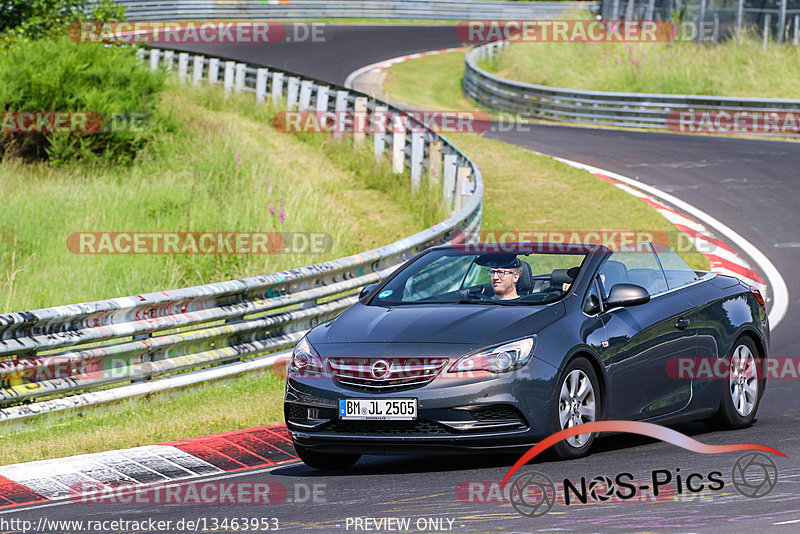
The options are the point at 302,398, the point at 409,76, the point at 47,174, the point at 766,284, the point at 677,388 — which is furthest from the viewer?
the point at 409,76

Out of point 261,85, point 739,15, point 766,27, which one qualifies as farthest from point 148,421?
point 739,15

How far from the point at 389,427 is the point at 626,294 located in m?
1.83

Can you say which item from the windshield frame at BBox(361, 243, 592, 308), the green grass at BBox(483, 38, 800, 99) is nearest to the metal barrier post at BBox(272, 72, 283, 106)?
the green grass at BBox(483, 38, 800, 99)

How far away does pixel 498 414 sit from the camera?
23.5 ft

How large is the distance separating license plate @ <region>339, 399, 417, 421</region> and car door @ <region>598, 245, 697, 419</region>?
1403 mm

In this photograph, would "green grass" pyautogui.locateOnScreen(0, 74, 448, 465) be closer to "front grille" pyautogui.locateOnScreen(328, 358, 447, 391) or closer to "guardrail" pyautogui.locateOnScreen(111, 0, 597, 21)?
"front grille" pyautogui.locateOnScreen(328, 358, 447, 391)

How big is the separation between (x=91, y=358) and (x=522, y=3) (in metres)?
48.7

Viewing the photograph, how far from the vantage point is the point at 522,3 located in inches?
2194

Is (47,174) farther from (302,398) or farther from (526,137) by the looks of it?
(302,398)

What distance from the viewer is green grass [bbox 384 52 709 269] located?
1889 centimetres

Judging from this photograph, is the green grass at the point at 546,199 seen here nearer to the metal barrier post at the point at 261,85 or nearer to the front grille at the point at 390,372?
the metal barrier post at the point at 261,85

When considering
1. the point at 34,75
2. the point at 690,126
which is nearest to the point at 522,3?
the point at 690,126

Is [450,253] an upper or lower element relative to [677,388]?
upper

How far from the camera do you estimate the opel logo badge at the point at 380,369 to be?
7207 mm
